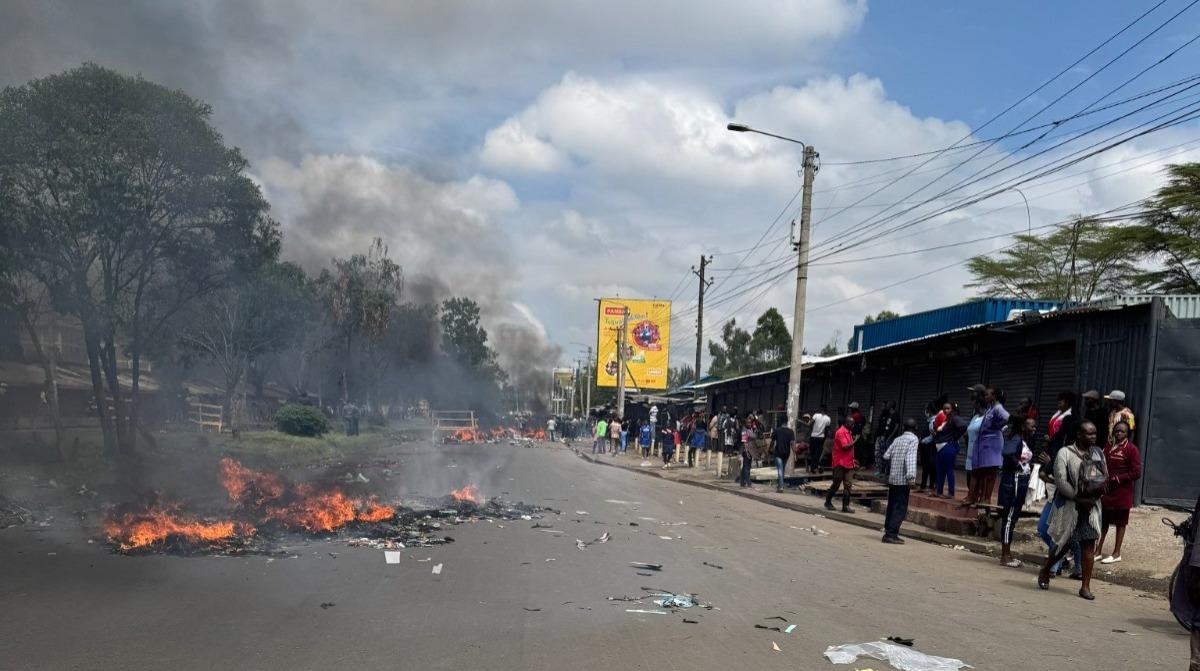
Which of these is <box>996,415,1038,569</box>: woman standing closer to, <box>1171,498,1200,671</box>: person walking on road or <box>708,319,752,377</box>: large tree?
<box>1171,498,1200,671</box>: person walking on road

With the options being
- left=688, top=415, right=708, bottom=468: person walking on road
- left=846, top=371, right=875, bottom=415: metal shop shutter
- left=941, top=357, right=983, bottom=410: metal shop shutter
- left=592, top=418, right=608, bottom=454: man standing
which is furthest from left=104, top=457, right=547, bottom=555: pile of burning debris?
left=592, top=418, right=608, bottom=454: man standing

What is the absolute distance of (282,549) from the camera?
927cm

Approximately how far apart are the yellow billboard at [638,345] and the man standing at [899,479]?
1773 inches

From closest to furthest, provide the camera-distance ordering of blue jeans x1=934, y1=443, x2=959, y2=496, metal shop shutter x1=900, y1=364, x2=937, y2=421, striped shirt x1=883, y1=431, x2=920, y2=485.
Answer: striped shirt x1=883, y1=431, x2=920, y2=485 → blue jeans x1=934, y1=443, x2=959, y2=496 → metal shop shutter x1=900, y1=364, x2=937, y2=421

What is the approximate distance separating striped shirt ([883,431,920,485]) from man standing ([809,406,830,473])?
28.6ft

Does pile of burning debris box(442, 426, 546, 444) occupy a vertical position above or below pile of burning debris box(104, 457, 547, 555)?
below

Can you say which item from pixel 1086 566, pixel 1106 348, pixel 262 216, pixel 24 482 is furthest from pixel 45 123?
pixel 1106 348

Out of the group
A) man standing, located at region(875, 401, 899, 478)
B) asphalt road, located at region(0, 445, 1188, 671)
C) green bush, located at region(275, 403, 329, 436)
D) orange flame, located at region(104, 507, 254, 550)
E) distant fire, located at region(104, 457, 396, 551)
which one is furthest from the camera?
green bush, located at region(275, 403, 329, 436)

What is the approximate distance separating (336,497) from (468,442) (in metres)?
31.4

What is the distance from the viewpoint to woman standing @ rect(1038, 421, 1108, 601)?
27.5ft

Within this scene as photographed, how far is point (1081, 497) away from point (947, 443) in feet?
23.1

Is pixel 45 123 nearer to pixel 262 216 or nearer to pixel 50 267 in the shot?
pixel 50 267

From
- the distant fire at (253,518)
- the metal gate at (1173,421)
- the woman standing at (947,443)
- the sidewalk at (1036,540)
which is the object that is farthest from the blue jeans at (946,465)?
the distant fire at (253,518)

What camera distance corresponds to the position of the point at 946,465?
15422 mm
